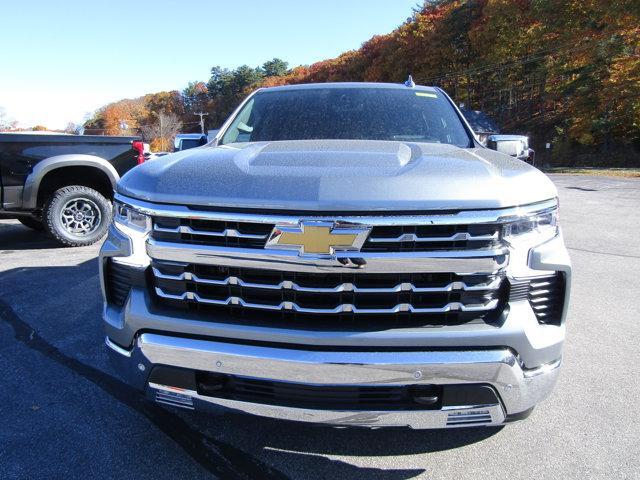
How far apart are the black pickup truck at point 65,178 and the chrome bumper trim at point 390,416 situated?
5507mm

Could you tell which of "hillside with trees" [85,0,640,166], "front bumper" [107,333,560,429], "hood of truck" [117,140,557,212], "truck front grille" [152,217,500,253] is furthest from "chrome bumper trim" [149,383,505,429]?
"hillside with trees" [85,0,640,166]

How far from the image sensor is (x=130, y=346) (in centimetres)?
205

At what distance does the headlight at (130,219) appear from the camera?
2.02 m

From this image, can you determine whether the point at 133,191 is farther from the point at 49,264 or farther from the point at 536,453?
the point at 49,264

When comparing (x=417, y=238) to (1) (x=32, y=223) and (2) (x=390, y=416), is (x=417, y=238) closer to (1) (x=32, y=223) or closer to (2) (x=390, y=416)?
(2) (x=390, y=416)

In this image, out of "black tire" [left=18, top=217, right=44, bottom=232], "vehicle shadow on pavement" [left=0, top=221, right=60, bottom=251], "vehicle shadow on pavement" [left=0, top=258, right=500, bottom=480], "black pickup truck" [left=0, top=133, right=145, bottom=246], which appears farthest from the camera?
"black tire" [left=18, top=217, right=44, bottom=232]

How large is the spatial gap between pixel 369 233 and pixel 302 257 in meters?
0.27

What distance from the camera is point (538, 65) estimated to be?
3900 cm

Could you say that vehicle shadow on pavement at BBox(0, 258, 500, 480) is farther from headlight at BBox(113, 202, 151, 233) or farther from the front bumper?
headlight at BBox(113, 202, 151, 233)

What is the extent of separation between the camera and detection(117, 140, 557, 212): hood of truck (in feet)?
5.94

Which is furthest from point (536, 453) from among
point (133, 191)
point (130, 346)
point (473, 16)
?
point (473, 16)

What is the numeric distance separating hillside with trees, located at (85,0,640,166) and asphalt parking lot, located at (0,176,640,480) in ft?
46.4

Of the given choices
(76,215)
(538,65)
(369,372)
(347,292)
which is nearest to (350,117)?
(347,292)

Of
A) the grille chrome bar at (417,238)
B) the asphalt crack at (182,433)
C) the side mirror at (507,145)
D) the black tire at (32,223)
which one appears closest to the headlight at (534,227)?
the grille chrome bar at (417,238)
